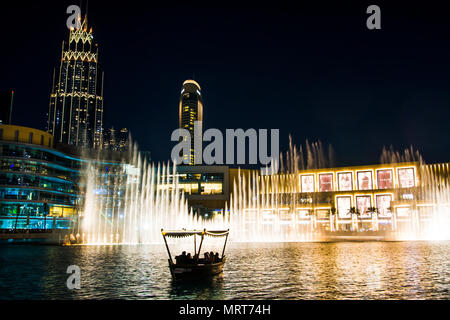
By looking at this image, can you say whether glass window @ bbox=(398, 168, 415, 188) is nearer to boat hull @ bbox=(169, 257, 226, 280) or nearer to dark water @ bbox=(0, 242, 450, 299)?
dark water @ bbox=(0, 242, 450, 299)

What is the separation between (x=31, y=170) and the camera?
9844cm

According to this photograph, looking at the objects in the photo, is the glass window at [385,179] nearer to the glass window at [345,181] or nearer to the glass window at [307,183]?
the glass window at [345,181]

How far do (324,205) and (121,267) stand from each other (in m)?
88.6

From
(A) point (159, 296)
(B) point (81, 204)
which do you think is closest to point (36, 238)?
(B) point (81, 204)

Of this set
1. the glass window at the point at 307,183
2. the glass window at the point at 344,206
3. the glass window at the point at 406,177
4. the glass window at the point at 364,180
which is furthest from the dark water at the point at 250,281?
the glass window at the point at 307,183

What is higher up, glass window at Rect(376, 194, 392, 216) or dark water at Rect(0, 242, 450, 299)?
glass window at Rect(376, 194, 392, 216)

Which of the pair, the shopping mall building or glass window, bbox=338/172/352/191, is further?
glass window, bbox=338/172/352/191

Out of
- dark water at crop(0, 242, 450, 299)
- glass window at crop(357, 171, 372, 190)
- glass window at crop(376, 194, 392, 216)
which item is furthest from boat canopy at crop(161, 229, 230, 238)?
glass window at crop(357, 171, 372, 190)

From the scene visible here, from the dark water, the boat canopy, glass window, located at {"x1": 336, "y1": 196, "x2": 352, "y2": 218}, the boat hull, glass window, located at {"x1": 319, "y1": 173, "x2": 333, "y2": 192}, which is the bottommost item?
the dark water

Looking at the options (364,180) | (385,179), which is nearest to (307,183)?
(364,180)

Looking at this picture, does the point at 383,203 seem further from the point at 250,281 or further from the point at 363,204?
the point at 250,281

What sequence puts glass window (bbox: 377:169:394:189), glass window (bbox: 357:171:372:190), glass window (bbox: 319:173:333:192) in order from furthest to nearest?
glass window (bbox: 319:173:333:192) → glass window (bbox: 357:171:372:190) → glass window (bbox: 377:169:394:189)
